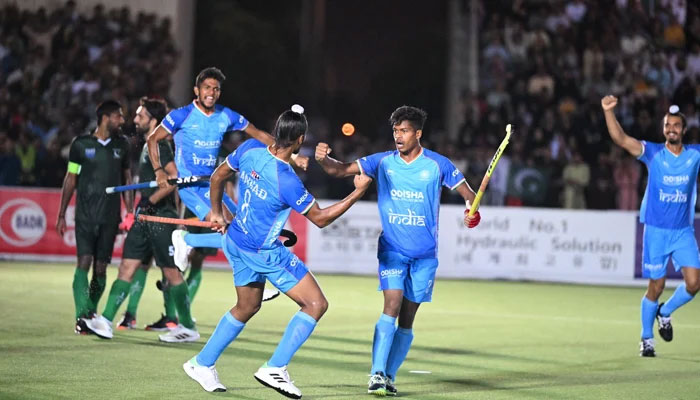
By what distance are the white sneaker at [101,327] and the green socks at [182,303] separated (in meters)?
0.71

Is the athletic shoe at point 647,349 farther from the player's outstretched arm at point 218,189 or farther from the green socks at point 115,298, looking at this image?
the green socks at point 115,298

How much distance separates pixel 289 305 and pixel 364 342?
361 centimetres

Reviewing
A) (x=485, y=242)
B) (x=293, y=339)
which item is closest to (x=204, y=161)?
(x=293, y=339)

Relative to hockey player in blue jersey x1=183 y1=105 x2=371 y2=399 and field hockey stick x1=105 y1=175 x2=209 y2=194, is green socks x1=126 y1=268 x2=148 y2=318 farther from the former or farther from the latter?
hockey player in blue jersey x1=183 y1=105 x2=371 y2=399

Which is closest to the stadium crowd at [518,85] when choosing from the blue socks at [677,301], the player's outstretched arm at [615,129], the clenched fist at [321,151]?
the blue socks at [677,301]

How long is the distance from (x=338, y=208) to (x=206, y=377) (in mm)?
1652

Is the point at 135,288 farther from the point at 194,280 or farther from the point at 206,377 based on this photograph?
the point at 206,377

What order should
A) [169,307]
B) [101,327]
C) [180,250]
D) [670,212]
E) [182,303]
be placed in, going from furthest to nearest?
[169,307] < [670,212] < [182,303] < [101,327] < [180,250]

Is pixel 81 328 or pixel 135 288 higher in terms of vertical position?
pixel 135 288

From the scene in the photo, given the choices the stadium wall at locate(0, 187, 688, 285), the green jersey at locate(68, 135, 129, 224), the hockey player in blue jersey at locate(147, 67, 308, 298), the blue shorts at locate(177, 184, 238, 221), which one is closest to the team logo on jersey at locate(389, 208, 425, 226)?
the hockey player in blue jersey at locate(147, 67, 308, 298)

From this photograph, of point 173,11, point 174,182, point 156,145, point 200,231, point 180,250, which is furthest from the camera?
point 173,11

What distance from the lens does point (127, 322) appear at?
41.1 feet

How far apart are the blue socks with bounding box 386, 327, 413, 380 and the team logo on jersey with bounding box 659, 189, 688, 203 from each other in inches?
163

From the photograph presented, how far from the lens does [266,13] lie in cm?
4034
